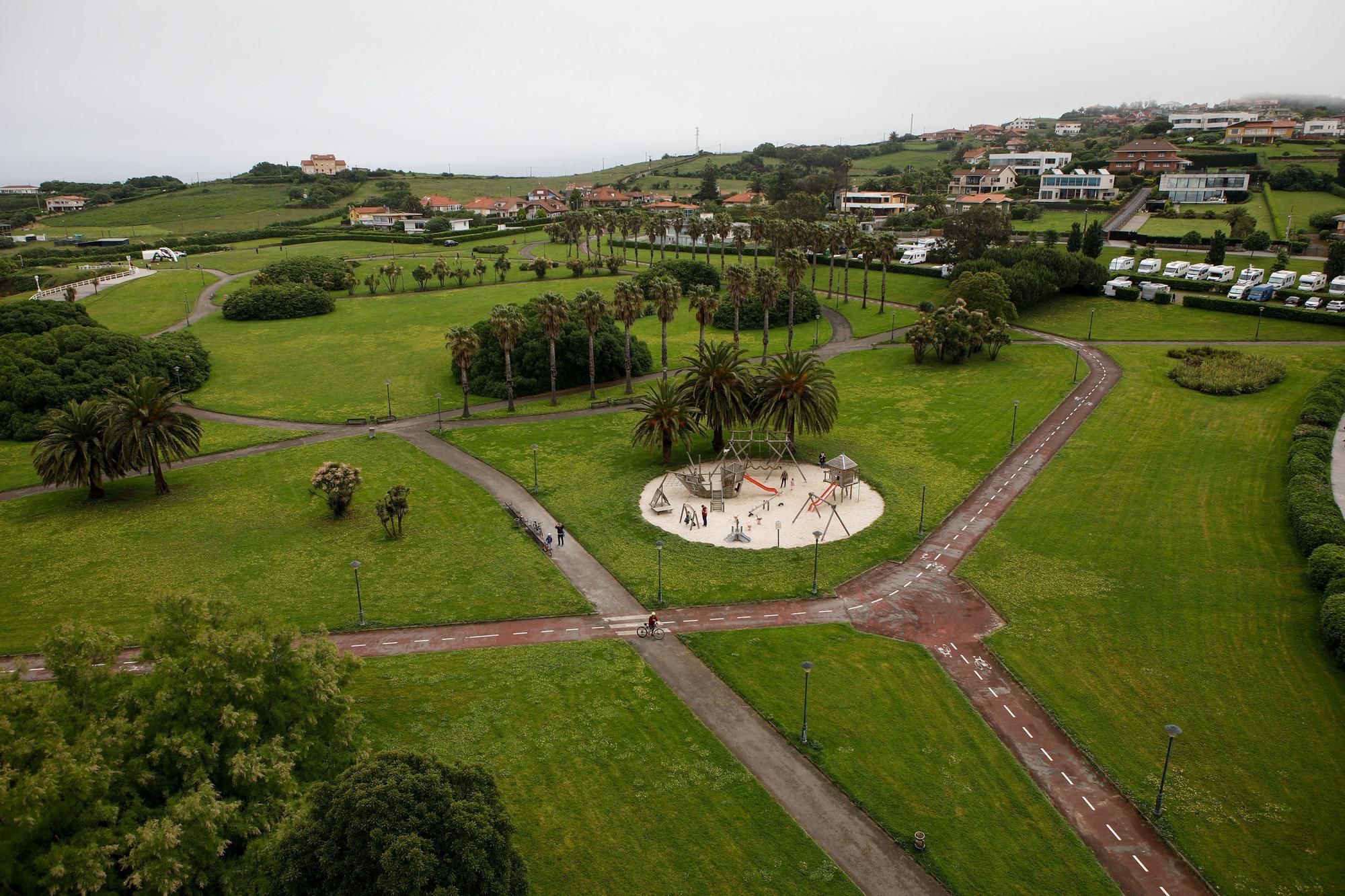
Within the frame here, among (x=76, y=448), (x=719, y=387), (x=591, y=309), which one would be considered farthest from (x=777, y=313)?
(x=76, y=448)

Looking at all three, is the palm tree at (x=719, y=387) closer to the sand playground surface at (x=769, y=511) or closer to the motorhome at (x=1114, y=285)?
the sand playground surface at (x=769, y=511)

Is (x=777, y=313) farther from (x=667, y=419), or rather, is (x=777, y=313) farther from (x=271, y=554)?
(x=271, y=554)

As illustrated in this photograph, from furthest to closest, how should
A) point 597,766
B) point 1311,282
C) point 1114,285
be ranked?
point 1114,285
point 1311,282
point 597,766

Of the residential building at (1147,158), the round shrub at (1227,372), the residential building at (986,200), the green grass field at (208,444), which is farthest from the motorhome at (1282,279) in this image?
the green grass field at (208,444)

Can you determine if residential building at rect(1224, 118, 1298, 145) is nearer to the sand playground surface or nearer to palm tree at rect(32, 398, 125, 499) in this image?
the sand playground surface

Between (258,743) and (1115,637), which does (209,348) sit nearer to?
(258,743)

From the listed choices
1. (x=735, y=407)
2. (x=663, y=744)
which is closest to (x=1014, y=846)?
(x=663, y=744)
